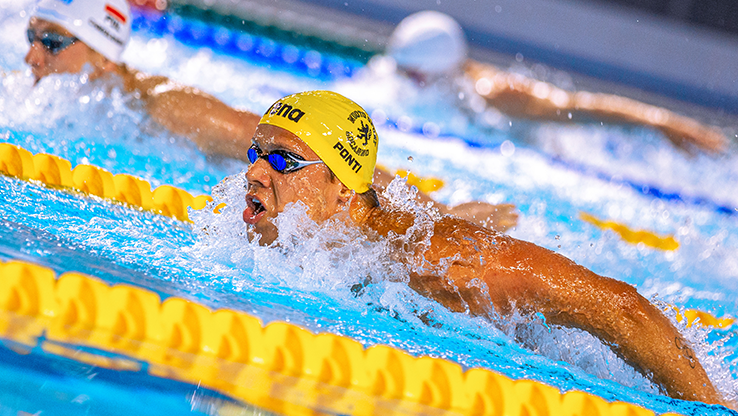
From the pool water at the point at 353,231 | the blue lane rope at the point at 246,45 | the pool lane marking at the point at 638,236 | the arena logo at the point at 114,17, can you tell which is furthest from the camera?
the blue lane rope at the point at 246,45

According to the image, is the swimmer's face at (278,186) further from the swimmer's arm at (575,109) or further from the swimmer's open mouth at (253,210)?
the swimmer's arm at (575,109)

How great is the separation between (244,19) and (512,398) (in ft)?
21.7

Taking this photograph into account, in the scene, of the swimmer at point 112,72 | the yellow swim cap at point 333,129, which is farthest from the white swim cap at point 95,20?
the yellow swim cap at point 333,129

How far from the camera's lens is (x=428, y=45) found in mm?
6629

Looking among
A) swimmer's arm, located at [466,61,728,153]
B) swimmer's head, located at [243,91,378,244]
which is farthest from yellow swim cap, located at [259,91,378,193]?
swimmer's arm, located at [466,61,728,153]

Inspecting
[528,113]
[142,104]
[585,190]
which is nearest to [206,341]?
[142,104]

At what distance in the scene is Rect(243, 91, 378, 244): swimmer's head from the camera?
8.07 feet

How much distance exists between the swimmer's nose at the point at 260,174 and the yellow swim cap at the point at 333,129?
0.17m

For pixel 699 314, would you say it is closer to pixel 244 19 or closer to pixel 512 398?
pixel 512 398

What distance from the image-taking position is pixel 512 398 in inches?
80.9

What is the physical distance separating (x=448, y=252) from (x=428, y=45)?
4.67 meters

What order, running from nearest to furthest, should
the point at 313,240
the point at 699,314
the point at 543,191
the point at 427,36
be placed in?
1. the point at 313,240
2. the point at 699,314
3. the point at 543,191
4. the point at 427,36

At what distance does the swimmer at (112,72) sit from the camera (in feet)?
12.0

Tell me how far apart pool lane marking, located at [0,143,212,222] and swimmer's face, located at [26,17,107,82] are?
66cm
